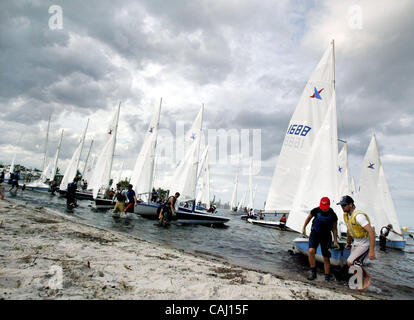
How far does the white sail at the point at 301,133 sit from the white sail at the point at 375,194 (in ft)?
45.5

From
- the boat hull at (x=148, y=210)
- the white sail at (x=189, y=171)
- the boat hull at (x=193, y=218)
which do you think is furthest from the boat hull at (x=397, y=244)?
the boat hull at (x=148, y=210)

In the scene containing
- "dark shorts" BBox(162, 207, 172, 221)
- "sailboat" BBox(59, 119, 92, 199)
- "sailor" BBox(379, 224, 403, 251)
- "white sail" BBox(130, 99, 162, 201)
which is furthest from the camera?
"sailboat" BBox(59, 119, 92, 199)

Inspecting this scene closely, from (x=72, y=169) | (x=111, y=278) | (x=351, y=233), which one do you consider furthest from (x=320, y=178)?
(x=72, y=169)

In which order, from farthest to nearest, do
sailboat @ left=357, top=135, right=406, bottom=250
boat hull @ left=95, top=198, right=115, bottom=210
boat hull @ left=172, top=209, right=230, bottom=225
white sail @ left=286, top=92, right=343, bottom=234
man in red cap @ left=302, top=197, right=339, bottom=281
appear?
1. boat hull @ left=95, top=198, right=115, bottom=210
2. sailboat @ left=357, top=135, right=406, bottom=250
3. boat hull @ left=172, top=209, right=230, bottom=225
4. white sail @ left=286, top=92, right=343, bottom=234
5. man in red cap @ left=302, top=197, right=339, bottom=281

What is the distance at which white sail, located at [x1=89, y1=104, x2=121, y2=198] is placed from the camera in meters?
24.2

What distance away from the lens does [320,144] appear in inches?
361

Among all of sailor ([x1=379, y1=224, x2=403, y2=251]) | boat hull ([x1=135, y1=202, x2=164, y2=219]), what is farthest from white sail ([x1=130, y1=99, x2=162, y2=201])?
sailor ([x1=379, y1=224, x2=403, y2=251])

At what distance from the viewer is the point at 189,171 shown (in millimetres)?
20984

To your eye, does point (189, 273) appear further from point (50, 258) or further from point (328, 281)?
point (328, 281)

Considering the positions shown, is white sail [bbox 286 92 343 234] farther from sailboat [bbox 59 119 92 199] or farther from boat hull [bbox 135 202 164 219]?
sailboat [bbox 59 119 92 199]

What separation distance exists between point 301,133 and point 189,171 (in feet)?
38.8

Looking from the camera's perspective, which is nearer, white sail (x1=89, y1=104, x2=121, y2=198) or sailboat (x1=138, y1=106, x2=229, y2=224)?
sailboat (x1=138, y1=106, x2=229, y2=224)

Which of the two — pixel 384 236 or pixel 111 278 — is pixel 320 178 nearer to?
pixel 111 278
